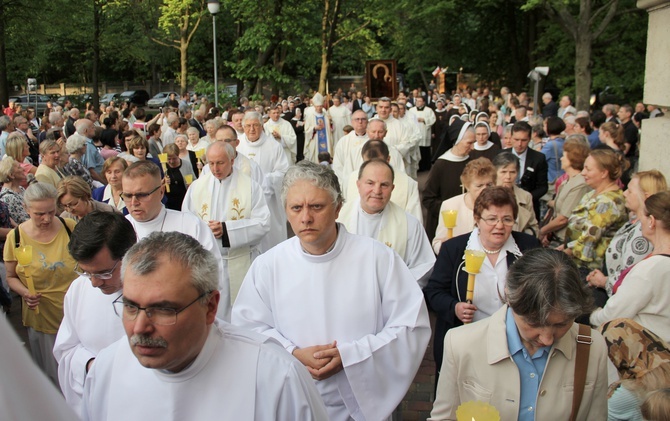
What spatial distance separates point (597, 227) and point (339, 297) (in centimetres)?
263

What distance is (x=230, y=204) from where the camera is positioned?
6445mm

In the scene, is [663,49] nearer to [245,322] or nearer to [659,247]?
[659,247]

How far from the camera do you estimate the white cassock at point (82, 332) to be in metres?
3.38

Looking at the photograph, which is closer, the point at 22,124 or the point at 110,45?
the point at 22,124

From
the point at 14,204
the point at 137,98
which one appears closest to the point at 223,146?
the point at 14,204

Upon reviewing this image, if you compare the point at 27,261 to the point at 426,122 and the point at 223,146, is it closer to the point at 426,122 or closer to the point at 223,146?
the point at 223,146

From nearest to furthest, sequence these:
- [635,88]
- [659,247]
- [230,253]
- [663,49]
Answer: [659,247]
[663,49]
[230,253]
[635,88]

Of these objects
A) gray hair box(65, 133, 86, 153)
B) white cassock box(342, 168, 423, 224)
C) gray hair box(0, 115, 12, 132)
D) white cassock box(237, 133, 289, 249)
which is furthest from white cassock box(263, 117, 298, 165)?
white cassock box(342, 168, 423, 224)

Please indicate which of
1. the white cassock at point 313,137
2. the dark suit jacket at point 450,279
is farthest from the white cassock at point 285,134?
the dark suit jacket at point 450,279

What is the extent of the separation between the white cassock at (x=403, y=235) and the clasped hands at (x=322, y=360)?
1.36 meters

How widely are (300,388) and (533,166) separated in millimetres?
5974

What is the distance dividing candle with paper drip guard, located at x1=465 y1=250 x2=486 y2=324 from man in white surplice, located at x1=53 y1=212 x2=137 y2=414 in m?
1.79

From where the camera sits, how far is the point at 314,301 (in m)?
3.54

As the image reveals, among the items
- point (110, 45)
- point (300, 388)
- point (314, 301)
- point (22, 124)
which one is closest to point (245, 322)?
point (314, 301)
